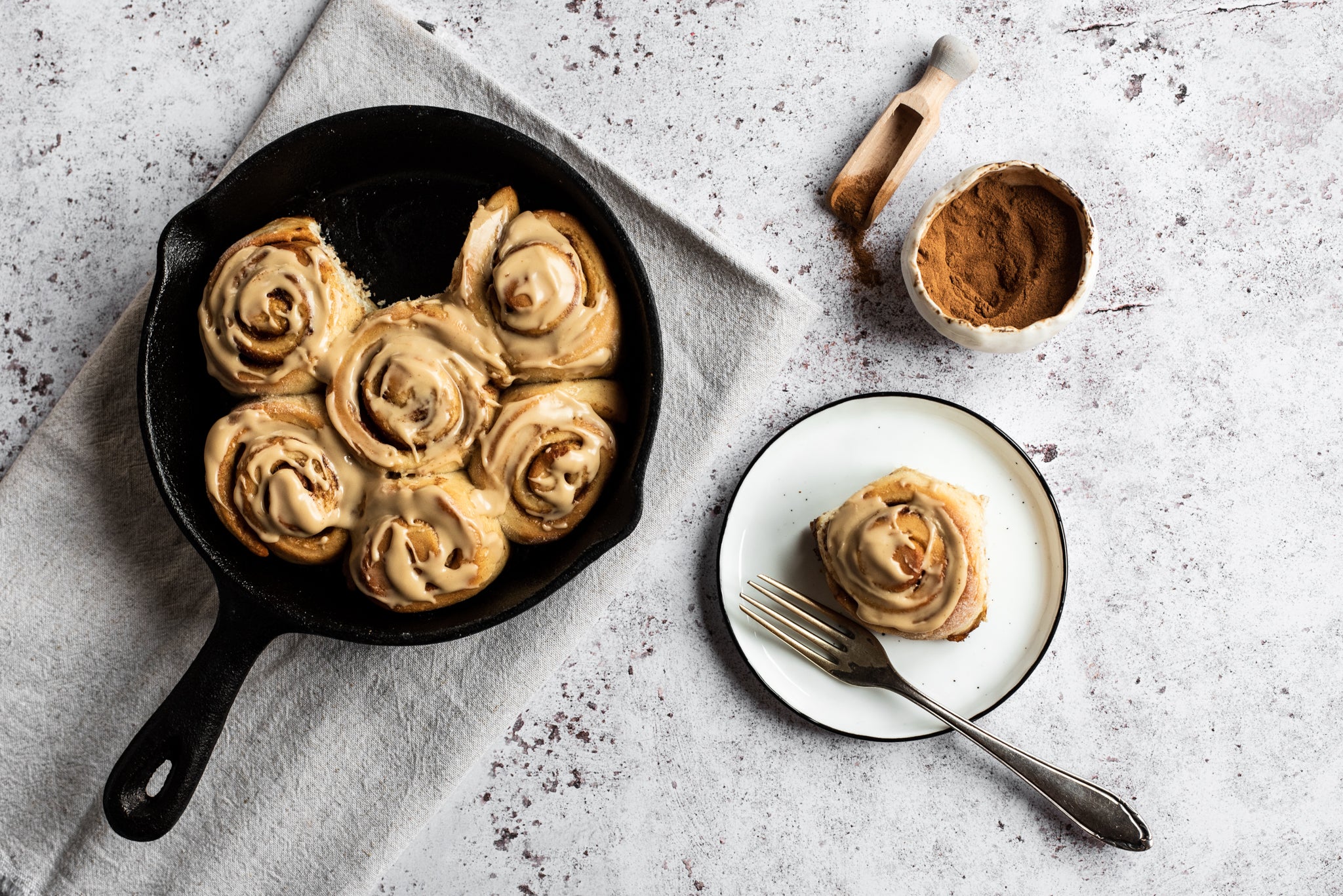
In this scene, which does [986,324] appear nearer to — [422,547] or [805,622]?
[805,622]

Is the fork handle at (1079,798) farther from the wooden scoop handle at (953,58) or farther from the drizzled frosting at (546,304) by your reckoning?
the wooden scoop handle at (953,58)

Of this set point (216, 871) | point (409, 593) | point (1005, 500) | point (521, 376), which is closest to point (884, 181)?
point (1005, 500)

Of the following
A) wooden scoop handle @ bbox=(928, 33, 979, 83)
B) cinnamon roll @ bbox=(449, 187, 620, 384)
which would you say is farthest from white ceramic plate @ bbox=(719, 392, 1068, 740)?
wooden scoop handle @ bbox=(928, 33, 979, 83)

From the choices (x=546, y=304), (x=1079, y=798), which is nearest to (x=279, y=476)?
(x=546, y=304)

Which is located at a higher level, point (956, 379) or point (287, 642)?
point (956, 379)

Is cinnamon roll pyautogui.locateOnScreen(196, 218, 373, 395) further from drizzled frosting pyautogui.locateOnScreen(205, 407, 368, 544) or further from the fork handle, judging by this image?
the fork handle

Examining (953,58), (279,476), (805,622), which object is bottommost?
(279,476)

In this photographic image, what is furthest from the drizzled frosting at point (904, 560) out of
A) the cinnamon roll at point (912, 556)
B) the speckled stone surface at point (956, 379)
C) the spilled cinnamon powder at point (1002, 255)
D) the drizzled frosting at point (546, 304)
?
the drizzled frosting at point (546, 304)
